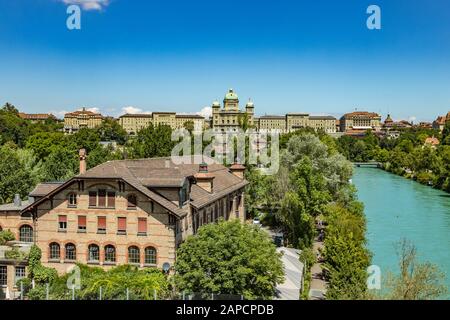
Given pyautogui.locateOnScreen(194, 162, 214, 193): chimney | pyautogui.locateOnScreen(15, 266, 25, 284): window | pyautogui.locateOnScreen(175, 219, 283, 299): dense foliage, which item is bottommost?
pyautogui.locateOnScreen(15, 266, 25, 284): window

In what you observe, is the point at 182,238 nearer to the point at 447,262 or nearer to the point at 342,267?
the point at 342,267

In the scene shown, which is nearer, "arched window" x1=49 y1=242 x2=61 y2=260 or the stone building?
the stone building

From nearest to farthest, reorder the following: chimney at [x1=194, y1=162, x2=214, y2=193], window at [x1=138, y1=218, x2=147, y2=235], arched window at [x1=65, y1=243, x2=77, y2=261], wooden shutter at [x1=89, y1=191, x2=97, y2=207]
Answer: window at [x1=138, y1=218, x2=147, y2=235] → wooden shutter at [x1=89, y1=191, x2=97, y2=207] → arched window at [x1=65, y1=243, x2=77, y2=261] → chimney at [x1=194, y1=162, x2=214, y2=193]

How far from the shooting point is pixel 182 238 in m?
27.1

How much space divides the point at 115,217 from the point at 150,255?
2821 millimetres

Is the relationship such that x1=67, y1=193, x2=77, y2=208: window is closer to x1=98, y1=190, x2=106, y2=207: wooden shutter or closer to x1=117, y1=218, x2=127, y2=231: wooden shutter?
x1=98, y1=190, x2=106, y2=207: wooden shutter

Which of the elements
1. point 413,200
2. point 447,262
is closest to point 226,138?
point 413,200

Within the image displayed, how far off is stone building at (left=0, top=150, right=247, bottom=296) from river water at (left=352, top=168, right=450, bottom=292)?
16476 millimetres

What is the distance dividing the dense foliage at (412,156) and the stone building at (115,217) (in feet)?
228

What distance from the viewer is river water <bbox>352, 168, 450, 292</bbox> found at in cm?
3903

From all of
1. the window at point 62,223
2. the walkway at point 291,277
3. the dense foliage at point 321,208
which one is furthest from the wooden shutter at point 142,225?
the dense foliage at point 321,208

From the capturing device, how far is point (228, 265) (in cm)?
2195

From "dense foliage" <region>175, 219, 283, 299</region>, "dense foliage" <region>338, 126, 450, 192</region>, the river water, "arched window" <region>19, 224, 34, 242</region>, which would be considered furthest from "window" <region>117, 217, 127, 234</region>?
"dense foliage" <region>338, 126, 450, 192</region>

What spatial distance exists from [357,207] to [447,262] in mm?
10255
